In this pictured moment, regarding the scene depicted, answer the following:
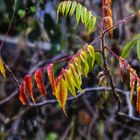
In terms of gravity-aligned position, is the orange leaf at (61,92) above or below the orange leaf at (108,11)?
below

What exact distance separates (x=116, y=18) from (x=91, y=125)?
2.31 feet

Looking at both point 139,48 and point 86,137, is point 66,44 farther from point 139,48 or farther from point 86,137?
A: point 139,48

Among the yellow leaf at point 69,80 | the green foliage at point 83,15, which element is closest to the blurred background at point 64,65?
the green foliage at point 83,15

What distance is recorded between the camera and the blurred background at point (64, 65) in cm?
214

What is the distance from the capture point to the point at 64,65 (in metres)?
1.96

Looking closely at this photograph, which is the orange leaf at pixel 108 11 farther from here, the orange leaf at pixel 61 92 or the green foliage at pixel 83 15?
the orange leaf at pixel 61 92

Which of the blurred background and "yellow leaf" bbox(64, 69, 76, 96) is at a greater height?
"yellow leaf" bbox(64, 69, 76, 96)

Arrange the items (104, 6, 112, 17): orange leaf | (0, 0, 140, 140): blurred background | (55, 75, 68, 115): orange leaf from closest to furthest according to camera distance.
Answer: (55, 75, 68, 115): orange leaf
(104, 6, 112, 17): orange leaf
(0, 0, 140, 140): blurred background

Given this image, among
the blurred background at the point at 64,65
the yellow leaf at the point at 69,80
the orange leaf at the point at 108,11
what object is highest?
the orange leaf at the point at 108,11

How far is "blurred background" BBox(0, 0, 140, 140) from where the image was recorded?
7.01ft

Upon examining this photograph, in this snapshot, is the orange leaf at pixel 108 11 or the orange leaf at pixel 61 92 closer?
the orange leaf at pixel 61 92

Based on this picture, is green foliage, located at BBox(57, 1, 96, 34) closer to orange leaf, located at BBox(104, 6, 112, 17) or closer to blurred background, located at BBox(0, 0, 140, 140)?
orange leaf, located at BBox(104, 6, 112, 17)

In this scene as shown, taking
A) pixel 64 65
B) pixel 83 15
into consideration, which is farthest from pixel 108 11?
pixel 64 65

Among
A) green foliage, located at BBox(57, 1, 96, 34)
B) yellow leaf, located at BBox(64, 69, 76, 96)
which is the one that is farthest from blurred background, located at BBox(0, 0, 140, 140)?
yellow leaf, located at BBox(64, 69, 76, 96)
